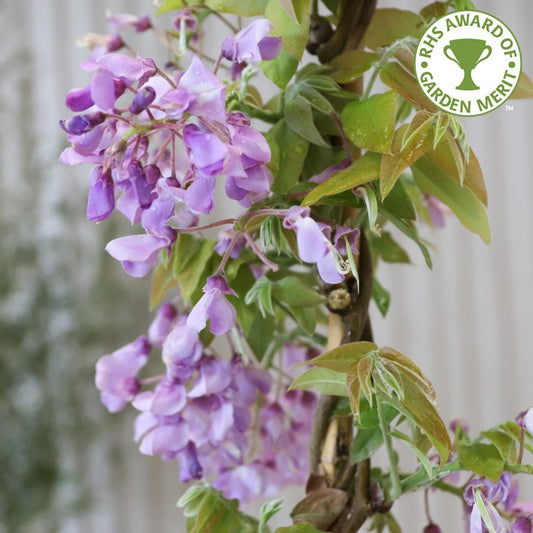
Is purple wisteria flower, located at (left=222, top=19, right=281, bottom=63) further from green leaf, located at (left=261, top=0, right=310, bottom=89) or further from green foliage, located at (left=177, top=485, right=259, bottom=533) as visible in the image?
green foliage, located at (left=177, top=485, right=259, bottom=533)

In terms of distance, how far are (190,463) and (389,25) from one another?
0.26 m

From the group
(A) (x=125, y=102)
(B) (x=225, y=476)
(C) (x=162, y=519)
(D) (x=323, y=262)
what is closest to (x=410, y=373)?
(D) (x=323, y=262)

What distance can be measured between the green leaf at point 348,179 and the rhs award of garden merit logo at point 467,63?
47 millimetres

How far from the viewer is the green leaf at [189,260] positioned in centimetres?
36

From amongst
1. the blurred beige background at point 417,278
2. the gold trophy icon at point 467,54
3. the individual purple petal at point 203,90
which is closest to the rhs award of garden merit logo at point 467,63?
the gold trophy icon at point 467,54

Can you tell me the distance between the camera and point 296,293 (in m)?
0.37

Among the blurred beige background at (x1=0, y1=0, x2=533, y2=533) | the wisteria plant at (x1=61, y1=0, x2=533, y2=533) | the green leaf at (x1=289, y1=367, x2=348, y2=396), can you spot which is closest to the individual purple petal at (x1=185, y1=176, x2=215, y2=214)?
the wisteria plant at (x1=61, y1=0, x2=533, y2=533)

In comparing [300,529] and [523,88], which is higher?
[523,88]

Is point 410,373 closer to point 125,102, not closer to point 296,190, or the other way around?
point 296,190

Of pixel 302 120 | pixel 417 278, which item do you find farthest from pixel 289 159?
pixel 417 278

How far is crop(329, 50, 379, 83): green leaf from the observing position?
0.35m

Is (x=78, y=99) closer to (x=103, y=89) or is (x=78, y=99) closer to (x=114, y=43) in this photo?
(x=103, y=89)

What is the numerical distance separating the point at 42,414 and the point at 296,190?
3.74 ft

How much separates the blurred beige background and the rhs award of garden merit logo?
1080 mm
